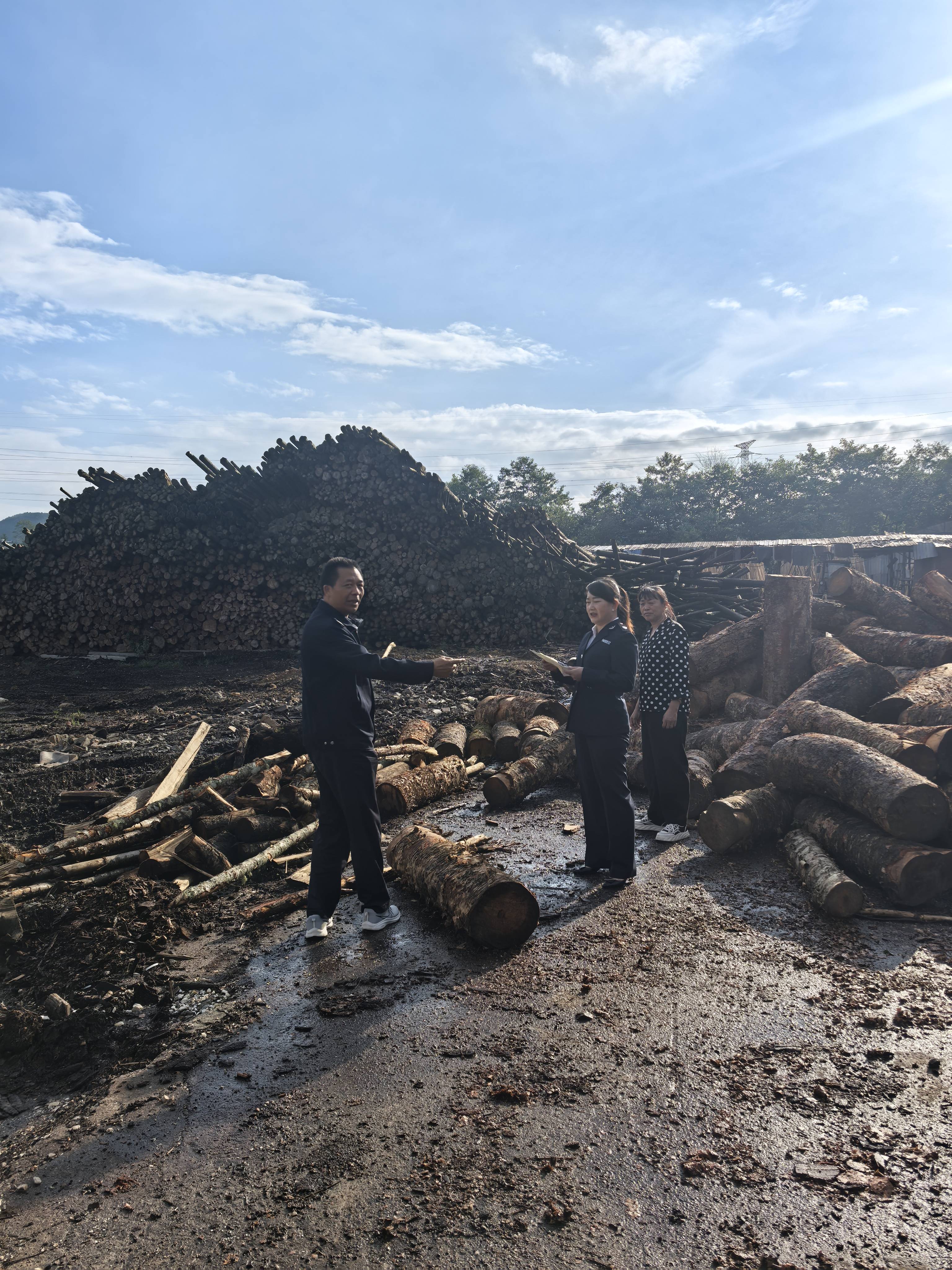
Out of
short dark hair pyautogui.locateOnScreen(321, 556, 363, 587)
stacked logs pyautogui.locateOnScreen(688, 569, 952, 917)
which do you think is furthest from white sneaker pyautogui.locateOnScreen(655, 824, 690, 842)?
short dark hair pyautogui.locateOnScreen(321, 556, 363, 587)

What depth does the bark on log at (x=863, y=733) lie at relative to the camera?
5707 millimetres

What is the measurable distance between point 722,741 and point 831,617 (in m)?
3.96

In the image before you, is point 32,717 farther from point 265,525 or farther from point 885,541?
point 885,541

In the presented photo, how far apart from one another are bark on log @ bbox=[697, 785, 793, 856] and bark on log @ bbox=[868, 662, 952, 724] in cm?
190

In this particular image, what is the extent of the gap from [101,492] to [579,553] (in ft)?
36.5

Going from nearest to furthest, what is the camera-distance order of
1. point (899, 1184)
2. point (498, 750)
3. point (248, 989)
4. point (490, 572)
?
point (899, 1184) → point (248, 989) → point (498, 750) → point (490, 572)

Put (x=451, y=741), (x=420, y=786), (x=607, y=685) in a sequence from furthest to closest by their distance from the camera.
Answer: (x=451, y=741) → (x=420, y=786) → (x=607, y=685)

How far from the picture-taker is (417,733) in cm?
865

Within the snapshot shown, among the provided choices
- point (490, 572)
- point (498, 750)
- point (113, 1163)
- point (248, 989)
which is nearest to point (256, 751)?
point (498, 750)

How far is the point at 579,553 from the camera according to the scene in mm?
17812

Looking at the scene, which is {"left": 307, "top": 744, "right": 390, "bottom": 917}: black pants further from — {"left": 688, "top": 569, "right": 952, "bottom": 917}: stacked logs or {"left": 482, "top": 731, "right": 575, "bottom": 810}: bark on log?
{"left": 688, "top": 569, "right": 952, "bottom": 917}: stacked logs

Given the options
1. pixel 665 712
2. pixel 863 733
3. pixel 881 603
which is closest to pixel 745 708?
pixel 863 733

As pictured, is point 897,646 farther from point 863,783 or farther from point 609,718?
point 609,718

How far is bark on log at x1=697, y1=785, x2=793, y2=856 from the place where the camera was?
5.52m
